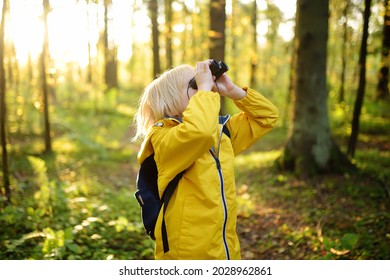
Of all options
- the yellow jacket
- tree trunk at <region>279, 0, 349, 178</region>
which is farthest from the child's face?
tree trunk at <region>279, 0, 349, 178</region>

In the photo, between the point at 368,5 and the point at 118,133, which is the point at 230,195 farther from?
the point at 118,133

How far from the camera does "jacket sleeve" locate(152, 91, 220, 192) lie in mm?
1892

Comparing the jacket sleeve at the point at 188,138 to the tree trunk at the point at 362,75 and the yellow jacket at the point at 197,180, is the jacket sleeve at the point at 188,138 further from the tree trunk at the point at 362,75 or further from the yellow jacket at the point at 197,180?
the tree trunk at the point at 362,75

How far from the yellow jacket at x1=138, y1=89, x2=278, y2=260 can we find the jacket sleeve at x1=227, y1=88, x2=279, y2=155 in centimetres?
28

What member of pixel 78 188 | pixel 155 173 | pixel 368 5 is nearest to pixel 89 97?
pixel 78 188

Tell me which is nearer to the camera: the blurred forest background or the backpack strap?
the backpack strap

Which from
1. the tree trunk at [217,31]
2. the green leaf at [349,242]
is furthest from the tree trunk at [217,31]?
the green leaf at [349,242]

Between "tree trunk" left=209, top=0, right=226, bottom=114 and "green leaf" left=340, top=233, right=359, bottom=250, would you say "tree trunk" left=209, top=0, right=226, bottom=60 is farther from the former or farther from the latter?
"green leaf" left=340, top=233, right=359, bottom=250

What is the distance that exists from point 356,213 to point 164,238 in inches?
120

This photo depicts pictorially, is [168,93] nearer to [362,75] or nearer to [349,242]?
[349,242]

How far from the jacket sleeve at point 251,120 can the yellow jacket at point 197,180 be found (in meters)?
0.28

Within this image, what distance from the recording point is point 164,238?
2107mm

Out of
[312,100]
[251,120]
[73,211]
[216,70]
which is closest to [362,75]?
[312,100]

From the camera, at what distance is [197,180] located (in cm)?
203
